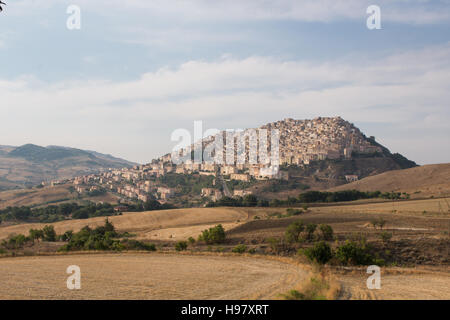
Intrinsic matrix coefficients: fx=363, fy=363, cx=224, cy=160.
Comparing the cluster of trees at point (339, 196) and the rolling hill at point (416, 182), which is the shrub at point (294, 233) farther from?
the rolling hill at point (416, 182)

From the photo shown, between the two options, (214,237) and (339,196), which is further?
(339,196)

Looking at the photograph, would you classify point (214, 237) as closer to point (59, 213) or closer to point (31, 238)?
point (31, 238)

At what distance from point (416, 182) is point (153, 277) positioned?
93692 millimetres

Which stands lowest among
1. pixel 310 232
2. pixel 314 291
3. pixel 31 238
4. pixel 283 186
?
pixel 31 238

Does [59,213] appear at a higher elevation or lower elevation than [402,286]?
lower

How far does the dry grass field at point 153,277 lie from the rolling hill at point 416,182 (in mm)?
70056

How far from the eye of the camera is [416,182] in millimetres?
95188

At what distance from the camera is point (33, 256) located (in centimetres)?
2917

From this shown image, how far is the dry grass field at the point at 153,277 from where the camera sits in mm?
14850

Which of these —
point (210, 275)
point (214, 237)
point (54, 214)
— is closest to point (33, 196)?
point (54, 214)

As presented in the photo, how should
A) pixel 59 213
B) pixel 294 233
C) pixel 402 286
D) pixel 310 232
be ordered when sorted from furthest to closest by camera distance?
pixel 59 213
pixel 310 232
pixel 294 233
pixel 402 286

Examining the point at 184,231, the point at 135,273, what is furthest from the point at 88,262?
the point at 184,231

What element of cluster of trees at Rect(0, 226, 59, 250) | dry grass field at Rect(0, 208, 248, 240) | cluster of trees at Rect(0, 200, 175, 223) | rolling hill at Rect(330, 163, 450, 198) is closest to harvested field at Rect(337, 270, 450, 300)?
cluster of trees at Rect(0, 226, 59, 250)

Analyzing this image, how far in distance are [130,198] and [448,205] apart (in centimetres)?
9595
